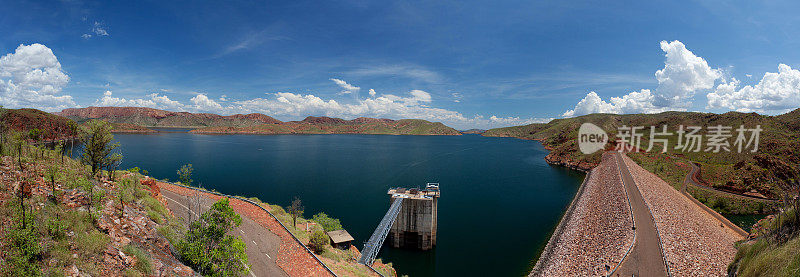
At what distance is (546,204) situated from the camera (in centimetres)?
5416

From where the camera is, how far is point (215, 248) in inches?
547

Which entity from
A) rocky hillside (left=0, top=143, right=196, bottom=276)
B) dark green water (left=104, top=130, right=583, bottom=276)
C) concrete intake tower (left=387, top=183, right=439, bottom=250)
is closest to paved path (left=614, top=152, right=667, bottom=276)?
dark green water (left=104, top=130, right=583, bottom=276)

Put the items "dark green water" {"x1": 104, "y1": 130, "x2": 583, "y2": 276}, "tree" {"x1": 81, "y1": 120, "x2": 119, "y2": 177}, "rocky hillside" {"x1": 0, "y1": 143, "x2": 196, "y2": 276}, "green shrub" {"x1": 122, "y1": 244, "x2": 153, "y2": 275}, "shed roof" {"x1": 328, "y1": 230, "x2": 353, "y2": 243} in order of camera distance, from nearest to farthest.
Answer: "rocky hillside" {"x1": 0, "y1": 143, "x2": 196, "y2": 276} < "green shrub" {"x1": 122, "y1": 244, "x2": 153, "y2": 275} < "tree" {"x1": 81, "y1": 120, "x2": 119, "y2": 177} < "shed roof" {"x1": 328, "y1": 230, "x2": 353, "y2": 243} < "dark green water" {"x1": 104, "y1": 130, "x2": 583, "y2": 276}

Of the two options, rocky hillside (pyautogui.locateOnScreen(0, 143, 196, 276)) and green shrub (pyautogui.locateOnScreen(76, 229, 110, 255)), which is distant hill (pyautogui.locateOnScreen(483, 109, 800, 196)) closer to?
rocky hillside (pyautogui.locateOnScreen(0, 143, 196, 276))

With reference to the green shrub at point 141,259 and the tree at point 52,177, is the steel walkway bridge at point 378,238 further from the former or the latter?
the tree at point 52,177

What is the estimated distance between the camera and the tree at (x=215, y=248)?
13.4 m

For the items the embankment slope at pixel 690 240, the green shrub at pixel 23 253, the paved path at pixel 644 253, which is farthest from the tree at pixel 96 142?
the embankment slope at pixel 690 240

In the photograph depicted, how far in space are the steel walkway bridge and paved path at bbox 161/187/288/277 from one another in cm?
774

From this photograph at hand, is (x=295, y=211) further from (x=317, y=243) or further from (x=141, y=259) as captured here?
(x=141, y=259)

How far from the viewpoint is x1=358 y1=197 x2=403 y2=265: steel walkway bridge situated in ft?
82.0

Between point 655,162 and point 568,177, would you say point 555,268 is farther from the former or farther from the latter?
point 655,162

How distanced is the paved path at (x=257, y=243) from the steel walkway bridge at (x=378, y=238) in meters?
7.74

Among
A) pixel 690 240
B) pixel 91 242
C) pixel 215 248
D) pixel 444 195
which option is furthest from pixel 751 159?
pixel 91 242

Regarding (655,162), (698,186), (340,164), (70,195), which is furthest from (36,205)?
(655,162)
